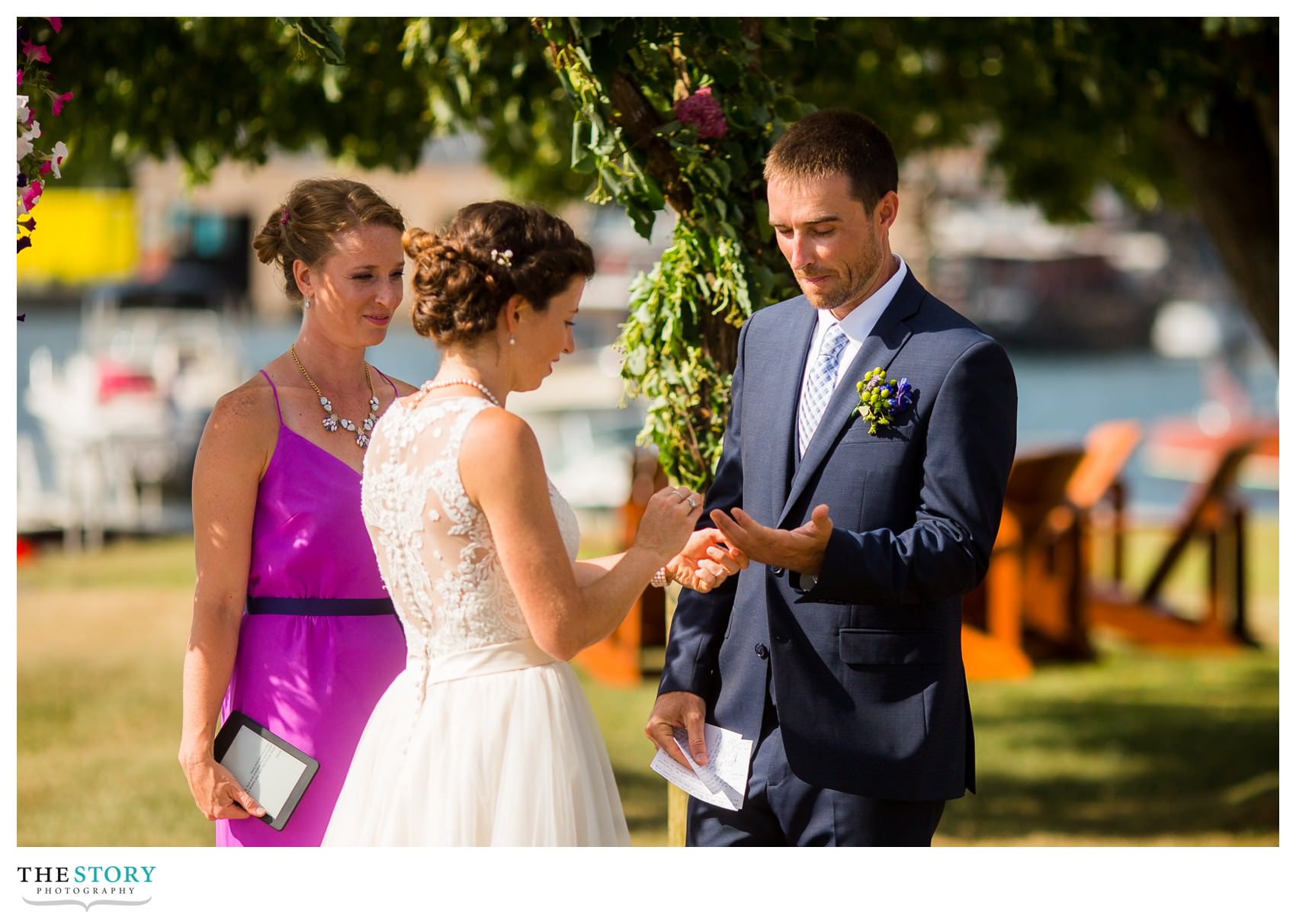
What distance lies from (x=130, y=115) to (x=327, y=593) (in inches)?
146

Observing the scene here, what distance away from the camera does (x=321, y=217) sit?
3.28m

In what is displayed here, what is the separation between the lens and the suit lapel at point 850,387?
286 centimetres

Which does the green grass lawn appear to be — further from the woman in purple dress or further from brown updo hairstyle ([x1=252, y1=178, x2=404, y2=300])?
brown updo hairstyle ([x1=252, y1=178, x2=404, y2=300])

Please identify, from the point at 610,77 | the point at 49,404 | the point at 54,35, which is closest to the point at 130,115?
the point at 54,35

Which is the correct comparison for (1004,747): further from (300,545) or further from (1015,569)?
(300,545)

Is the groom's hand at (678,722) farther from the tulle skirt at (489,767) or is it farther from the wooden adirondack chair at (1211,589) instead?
the wooden adirondack chair at (1211,589)

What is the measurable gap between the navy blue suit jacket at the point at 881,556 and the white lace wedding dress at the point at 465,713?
0.37 metres

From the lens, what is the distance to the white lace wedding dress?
2.80 metres

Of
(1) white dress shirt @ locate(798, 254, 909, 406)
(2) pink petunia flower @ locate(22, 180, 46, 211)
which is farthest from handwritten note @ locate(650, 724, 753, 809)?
(2) pink petunia flower @ locate(22, 180, 46, 211)

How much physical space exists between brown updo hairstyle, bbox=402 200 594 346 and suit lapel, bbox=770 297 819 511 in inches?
20.3

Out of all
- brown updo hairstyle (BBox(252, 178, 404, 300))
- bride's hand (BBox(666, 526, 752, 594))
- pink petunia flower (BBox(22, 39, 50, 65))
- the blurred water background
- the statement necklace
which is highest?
the blurred water background

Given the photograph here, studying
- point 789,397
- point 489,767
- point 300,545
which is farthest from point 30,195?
point 789,397

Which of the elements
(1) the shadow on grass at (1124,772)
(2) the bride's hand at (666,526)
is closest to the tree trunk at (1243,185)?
(1) the shadow on grass at (1124,772)
